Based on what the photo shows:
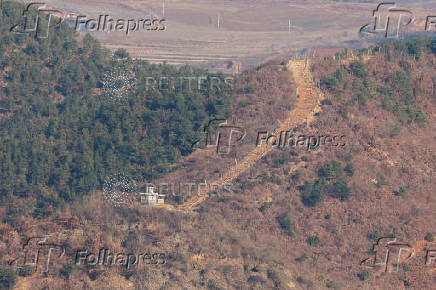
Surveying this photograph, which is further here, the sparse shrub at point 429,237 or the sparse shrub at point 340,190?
the sparse shrub at point 340,190

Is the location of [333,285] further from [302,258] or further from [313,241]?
[313,241]

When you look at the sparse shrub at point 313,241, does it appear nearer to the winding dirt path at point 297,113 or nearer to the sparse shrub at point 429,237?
the sparse shrub at point 429,237

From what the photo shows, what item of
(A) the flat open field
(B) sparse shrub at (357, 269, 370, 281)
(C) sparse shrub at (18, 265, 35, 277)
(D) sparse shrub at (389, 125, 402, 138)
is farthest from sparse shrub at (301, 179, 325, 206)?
(A) the flat open field

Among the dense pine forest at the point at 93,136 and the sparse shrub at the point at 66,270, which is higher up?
the dense pine forest at the point at 93,136

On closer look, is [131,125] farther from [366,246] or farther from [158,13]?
[158,13]

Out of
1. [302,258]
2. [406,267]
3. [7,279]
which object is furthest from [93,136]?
[406,267]

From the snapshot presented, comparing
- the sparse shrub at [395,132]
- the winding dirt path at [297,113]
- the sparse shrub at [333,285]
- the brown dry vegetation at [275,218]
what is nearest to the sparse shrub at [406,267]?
the brown dry vegetation at [275,218]

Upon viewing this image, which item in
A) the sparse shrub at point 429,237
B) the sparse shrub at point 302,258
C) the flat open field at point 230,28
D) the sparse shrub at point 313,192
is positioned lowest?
the sparse shrub at point 302,258
